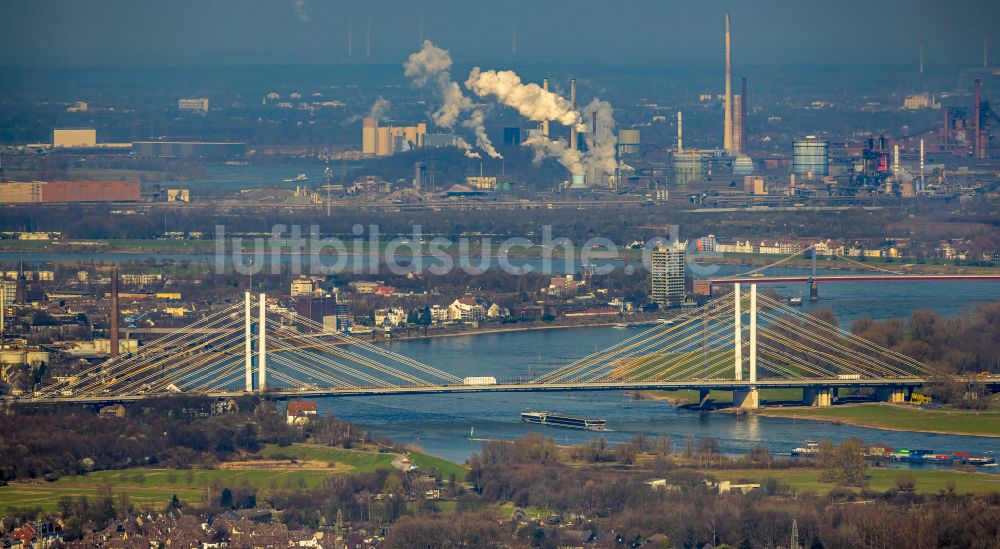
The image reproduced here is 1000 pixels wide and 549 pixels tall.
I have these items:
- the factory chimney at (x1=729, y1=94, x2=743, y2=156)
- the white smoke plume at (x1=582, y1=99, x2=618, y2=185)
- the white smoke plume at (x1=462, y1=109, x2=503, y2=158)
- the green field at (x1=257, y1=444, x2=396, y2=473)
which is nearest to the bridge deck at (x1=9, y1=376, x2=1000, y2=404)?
the green field at (x1=257, y1=444, x2=396, y2=473)

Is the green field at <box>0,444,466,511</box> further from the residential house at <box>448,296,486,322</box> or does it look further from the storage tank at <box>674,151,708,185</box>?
the storage tank at <box>674,151,708,185</box>

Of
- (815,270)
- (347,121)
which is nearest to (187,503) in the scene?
(815,270)

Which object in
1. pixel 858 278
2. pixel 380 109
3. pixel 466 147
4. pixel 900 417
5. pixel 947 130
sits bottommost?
pixel 900 417

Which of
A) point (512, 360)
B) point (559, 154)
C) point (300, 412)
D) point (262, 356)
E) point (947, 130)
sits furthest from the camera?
point (947, 130)

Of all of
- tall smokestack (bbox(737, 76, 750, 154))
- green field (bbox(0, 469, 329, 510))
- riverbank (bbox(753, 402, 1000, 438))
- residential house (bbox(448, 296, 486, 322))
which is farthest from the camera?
tall smokestack (bbox(737, 76, 750, 154))

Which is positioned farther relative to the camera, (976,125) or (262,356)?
(976,125)

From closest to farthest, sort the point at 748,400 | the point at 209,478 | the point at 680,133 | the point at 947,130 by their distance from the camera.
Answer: the point at 209,478 → the point at 748,400 → the point at 947,130 → the point at 680,133

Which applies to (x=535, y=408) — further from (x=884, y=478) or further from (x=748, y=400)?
(x=884, y=478)

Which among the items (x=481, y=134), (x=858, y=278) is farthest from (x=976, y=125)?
(x=858, y=278)
